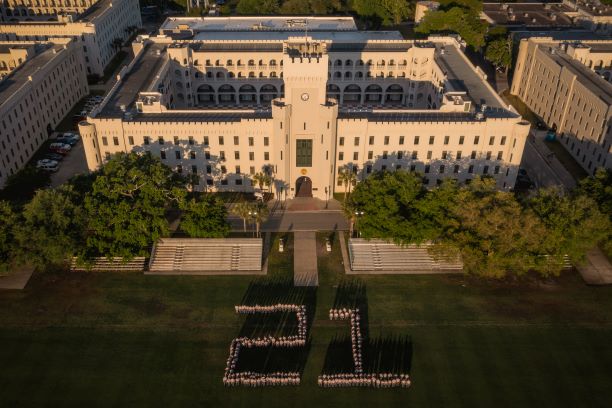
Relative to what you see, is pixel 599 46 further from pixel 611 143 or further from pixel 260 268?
pixel 260 268

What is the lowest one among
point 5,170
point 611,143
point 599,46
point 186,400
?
point 186,400

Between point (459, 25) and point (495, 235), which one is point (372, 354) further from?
point (459, 25)

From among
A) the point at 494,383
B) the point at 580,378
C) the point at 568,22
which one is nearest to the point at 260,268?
the point at 494,383

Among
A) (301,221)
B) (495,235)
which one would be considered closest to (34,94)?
(301,221)

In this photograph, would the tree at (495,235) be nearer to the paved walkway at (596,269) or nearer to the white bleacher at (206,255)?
the paved walkway at (596,269)

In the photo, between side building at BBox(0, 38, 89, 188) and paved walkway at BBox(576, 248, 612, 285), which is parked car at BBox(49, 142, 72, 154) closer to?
side building at BBox(0, 38, 89, 188)

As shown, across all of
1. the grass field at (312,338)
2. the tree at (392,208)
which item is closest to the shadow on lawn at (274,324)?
the grass field at (312,338)

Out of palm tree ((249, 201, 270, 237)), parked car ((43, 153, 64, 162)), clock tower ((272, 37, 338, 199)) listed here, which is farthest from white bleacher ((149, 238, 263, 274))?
parked car ((43, 153, 64, 162))
